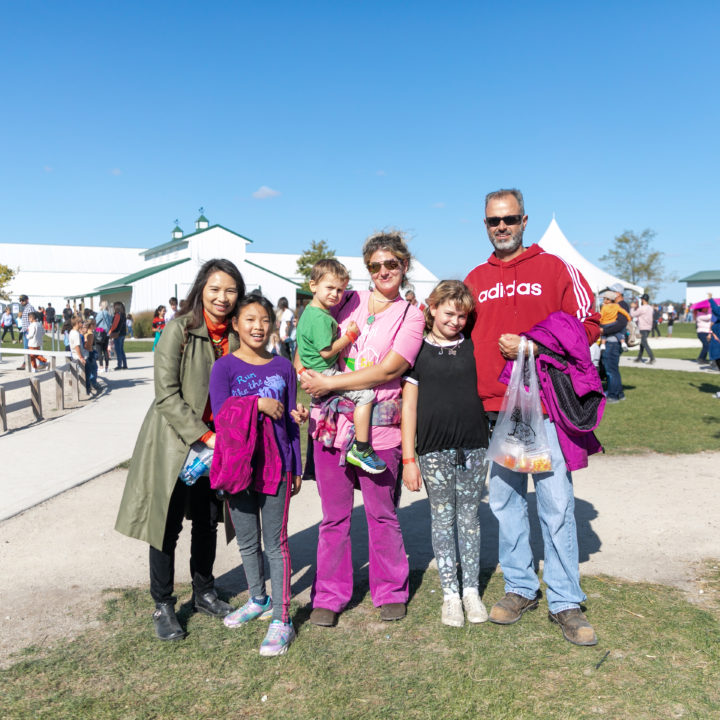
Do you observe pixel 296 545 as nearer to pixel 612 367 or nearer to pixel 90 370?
pixel 612 367

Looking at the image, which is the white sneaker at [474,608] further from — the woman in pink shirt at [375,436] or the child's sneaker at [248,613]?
the child's sneaker at [248,613]

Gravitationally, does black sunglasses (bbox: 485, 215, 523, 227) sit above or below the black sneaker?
above

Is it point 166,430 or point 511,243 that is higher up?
point 511,243

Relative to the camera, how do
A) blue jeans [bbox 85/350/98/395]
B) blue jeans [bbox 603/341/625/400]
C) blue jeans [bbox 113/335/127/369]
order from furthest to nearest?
blue jeans [bbox 113/335/127/369] < blue jeans [bbox 85/350/98/395] < blue jeans [bbox 603/341/625/400]

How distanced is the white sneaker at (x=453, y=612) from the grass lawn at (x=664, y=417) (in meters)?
5.07

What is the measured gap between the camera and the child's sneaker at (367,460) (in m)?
3.45

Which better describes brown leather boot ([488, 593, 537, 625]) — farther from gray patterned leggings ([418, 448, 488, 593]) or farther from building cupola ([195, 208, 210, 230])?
building cupola ([195, 208, 210, 230])

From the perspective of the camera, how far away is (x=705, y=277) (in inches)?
3359

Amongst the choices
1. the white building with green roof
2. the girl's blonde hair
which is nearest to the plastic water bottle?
the girl's blonde hair

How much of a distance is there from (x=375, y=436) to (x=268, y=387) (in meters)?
0.64

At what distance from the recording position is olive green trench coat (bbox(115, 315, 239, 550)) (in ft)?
11.1

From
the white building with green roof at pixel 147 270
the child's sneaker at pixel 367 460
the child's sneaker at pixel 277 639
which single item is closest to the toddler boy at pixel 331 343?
the child's sneaker at pixel 367 460

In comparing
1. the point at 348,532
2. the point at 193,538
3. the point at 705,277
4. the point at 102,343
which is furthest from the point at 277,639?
the point at 705,277

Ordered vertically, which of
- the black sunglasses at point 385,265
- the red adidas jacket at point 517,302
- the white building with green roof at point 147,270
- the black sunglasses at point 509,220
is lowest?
the red adidas jacket at point 517,302
